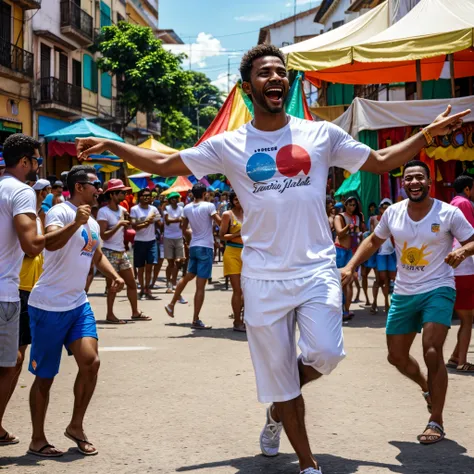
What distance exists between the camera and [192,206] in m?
11.8

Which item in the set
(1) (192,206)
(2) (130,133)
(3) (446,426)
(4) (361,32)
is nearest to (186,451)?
(3) (446,426)

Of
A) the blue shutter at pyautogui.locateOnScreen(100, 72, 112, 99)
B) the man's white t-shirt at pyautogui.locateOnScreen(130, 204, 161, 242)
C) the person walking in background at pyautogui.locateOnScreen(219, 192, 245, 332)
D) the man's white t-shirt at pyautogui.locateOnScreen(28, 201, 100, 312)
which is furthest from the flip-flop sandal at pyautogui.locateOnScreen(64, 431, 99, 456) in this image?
the blue shutter at pyautogui.locateOnScreen(100, 72, 112, 99)

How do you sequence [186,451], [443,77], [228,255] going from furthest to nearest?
[443,77]
[228,255]
[186,451]

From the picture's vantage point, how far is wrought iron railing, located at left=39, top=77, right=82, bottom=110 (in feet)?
101

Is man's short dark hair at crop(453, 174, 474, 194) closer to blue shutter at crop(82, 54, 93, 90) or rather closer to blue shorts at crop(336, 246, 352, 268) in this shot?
blue shorts at crop(336, 246, 352, 268)

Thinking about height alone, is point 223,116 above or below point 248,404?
above

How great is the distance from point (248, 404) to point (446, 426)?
1548 mm

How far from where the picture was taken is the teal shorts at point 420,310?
5.41 metres

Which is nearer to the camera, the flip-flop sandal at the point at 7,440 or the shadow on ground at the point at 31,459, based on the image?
the shadow on ground at the point at 31,459

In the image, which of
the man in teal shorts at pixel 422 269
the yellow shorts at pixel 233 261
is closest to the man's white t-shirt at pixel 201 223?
the yellow shorts at pixel 233 261

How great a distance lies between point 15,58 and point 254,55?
25.8 metres

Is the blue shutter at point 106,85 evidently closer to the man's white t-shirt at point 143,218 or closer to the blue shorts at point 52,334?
the man's white t-shirt at point 143,218

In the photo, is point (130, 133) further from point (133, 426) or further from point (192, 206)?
point (133, 426)

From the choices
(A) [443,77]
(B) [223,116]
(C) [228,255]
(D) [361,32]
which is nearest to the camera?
(C) [228,255]
